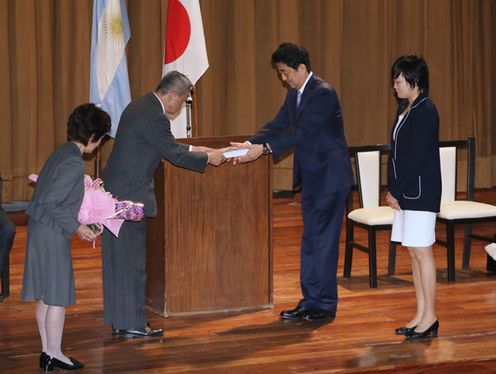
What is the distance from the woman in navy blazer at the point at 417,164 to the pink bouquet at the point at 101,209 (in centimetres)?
126

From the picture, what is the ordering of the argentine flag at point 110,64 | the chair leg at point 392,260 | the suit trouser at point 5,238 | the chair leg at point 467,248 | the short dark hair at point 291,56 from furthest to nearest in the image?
the argentine flag at point 110,64 < the chair leg at point 467,248 < the chair leg at point 392,260 < the suit trouser at point 5,238 < the short dark hair at point 291,56

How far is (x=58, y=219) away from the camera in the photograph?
4.37 m

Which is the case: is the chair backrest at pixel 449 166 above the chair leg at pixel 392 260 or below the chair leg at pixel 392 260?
above

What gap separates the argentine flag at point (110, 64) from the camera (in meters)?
7.94

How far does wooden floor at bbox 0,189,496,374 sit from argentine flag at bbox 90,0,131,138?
192 cm

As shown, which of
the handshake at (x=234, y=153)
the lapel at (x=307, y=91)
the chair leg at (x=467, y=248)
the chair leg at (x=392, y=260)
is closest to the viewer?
the handshake at (x=234, y=153)

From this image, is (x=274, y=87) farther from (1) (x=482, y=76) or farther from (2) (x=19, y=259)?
(2) (x=19, y=259)

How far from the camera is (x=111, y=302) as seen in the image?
16.7 ft

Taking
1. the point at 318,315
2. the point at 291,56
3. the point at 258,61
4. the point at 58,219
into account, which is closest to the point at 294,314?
the point at 318,315

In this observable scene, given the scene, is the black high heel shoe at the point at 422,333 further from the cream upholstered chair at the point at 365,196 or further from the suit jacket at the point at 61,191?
the suit jacket at the point at 61,191

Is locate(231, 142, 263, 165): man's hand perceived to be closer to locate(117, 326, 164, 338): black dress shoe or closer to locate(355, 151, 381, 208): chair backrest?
locate(117, 326, 164, 338): black dress shoe

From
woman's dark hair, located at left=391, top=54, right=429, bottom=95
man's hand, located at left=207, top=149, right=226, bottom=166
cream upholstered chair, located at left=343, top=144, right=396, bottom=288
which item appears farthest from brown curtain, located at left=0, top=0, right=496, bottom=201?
woman's dark hair, located at left=391, top=54, right=429, bottom=95

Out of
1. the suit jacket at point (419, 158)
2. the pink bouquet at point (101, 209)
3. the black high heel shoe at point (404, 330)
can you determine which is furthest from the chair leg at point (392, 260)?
the pink bouquet at point (101, 209)

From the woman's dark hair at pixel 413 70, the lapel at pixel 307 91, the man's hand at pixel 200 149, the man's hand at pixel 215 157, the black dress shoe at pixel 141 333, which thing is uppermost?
the woman's dark hair at pixel 413 70
